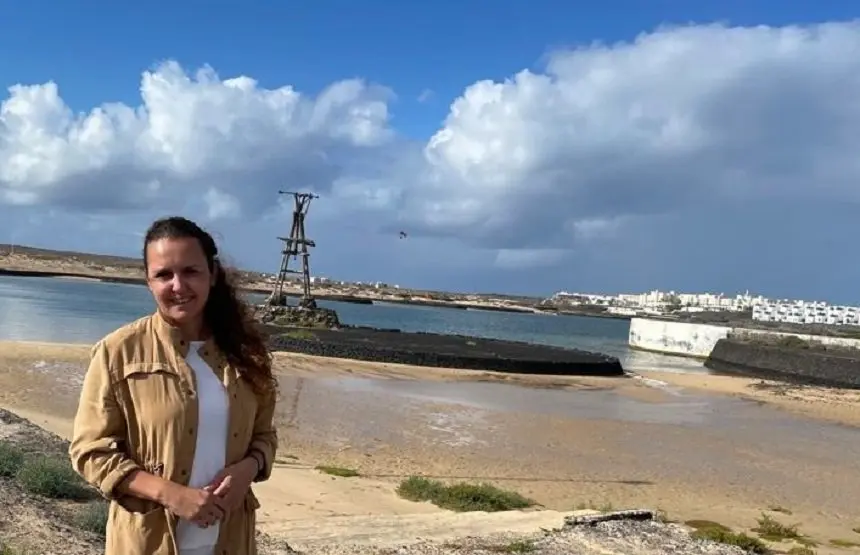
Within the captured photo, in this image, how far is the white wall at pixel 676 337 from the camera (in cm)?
4775

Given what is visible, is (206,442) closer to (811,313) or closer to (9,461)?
(9,461)

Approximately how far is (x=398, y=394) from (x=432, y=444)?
6668 millimetres

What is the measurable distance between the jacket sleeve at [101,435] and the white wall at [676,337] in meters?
47.1

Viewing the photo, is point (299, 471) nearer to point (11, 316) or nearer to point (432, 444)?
point (432, 444)

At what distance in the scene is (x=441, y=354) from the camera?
28.5m

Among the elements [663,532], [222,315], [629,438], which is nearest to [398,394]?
[629,438]

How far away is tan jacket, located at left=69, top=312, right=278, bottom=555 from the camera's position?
2387 millimetres

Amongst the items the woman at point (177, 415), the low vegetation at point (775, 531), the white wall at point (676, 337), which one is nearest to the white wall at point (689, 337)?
the white wall at point (676, 337)

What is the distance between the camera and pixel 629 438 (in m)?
16.9

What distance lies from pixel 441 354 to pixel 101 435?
26.2 meters

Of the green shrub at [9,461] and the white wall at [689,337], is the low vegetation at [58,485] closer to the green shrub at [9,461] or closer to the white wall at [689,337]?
the green shrub at [9,461]

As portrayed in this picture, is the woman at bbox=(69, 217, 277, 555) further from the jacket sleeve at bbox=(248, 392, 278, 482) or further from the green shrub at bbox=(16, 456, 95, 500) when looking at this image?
the green shrub at bbox=(16, 456, 95, 500)

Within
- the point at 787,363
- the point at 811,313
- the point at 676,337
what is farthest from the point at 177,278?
the point at 811,313

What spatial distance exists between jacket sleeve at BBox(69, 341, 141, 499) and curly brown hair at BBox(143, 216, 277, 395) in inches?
13.6
